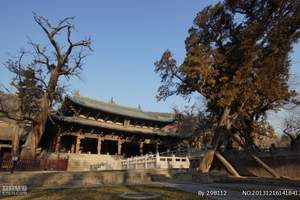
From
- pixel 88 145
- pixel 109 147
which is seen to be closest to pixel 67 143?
pixel 88 145

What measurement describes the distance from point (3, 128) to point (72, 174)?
20.0 metres

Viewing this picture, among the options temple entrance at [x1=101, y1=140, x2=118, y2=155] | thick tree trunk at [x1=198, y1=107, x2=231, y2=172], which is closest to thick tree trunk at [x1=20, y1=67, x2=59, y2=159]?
thick tree trunk at [x1=198, y1=107, x2=231, y2=172]

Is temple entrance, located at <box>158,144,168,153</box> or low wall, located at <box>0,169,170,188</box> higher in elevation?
temple entrance, located at <box>158,144,168,153</box>

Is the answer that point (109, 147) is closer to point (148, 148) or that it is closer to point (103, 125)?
Result: point (148, 148)

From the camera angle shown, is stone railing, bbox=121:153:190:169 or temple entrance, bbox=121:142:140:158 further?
temple entrance, bbox=121:142:140:158

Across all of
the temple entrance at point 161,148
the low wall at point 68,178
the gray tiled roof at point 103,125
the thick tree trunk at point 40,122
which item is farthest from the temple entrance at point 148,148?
the low wall at point 68,178

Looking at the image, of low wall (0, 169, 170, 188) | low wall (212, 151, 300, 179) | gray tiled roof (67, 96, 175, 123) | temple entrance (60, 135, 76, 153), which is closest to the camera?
low wall (0, 169, 170, 188)

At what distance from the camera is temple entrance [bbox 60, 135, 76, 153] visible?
33.5 metres

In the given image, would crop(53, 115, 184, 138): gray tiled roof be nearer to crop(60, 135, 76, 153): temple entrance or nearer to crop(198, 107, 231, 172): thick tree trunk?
crop(60, 135, 76, 153): temple entrance

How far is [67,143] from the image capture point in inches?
1355

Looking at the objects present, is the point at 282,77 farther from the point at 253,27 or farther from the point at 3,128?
the point at 3,128

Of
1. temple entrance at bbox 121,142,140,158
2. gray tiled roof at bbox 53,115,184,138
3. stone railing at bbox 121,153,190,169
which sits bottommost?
stone railing at bbox 121,153,190,169

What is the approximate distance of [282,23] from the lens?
2122 centimetres

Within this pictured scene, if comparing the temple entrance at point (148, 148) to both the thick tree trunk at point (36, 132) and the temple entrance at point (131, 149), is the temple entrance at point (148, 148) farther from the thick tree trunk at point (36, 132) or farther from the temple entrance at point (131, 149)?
the thick tree trunk at point (36, 132)
